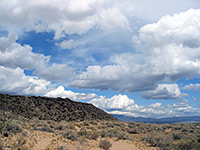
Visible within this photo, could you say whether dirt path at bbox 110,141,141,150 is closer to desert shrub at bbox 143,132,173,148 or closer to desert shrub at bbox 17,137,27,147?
desert shrub at bbox 143,132,173,148

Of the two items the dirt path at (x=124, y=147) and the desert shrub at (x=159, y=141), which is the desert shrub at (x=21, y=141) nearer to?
the dirt path at (x=124, y=147)

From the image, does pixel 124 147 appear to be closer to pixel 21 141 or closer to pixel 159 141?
pixel 159 141

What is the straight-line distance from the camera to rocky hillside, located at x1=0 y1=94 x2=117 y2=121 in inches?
1817

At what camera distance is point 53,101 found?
199 feet

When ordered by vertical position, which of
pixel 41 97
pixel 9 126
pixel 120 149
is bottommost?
pixel 120 149

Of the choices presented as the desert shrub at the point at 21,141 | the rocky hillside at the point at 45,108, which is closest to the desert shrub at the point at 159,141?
the desert shrub at the point at 21,141

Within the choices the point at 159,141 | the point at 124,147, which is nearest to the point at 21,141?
the point at 124,147

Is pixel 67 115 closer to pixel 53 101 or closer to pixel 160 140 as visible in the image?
pixel 53 101

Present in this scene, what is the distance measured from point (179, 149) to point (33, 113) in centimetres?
3618

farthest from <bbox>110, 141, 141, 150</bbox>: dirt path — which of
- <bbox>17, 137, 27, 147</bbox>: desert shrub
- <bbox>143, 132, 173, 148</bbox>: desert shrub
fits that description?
<bbox>17, 137, 27, 147</bbox>: desert shrub

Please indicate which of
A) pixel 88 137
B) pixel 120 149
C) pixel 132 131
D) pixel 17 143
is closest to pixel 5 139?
pixel 17 143

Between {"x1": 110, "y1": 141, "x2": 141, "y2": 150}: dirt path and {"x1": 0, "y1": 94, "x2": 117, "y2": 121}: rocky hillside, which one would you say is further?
{"x1": 0, "y1": 94, "x2": 117, "y2": 121}: rocky hillside

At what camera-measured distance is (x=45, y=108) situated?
52812mm

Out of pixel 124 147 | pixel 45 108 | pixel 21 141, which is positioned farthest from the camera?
pixel 45 108
